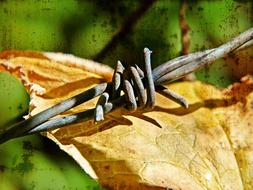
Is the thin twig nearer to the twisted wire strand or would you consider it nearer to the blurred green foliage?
the blurred green foliage

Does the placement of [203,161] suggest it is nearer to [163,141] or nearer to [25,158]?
→ [163,141]

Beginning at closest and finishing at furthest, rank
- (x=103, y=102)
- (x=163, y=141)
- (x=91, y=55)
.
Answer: (x=103, y=102) < (x=163, y=141) < (x=91, y=55)

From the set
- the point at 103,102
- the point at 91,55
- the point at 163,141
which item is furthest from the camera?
the point at 91,55

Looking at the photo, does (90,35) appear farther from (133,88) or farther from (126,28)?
(133,88)

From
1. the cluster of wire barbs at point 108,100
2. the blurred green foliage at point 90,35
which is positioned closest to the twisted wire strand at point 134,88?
the cluster of wire barbs at point 108,100

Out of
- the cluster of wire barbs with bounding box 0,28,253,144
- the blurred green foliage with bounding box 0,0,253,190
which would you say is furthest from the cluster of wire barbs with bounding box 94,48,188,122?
the blurred green foliage with bounding box 0,0,253,190

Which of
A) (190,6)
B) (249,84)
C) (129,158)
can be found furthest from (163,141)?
(190,6)
